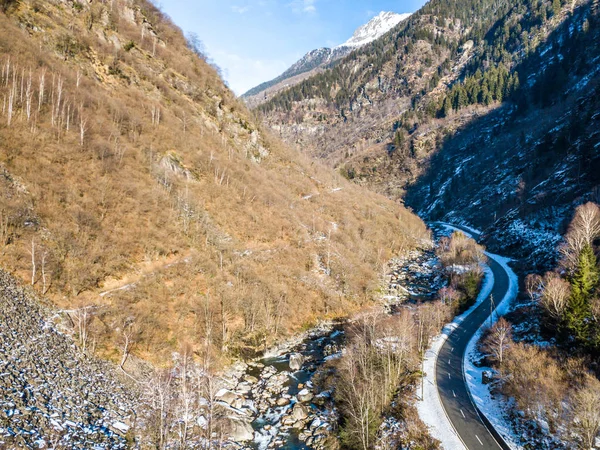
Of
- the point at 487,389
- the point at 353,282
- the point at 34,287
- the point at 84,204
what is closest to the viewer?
the point at 34,287

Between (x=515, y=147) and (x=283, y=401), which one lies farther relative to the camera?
(x=515, y=147)

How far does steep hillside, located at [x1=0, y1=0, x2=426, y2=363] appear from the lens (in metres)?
36.6

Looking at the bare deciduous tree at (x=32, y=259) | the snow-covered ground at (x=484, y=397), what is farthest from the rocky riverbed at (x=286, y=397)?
the bare deciduous tree at (x=32, y=259)

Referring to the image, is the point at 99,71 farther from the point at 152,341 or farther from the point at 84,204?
the point at 152,341

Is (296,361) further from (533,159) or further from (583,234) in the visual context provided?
(533,159)

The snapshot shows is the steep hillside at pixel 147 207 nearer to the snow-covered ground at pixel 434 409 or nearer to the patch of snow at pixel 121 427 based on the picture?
the patch of snow at pixel 121 427

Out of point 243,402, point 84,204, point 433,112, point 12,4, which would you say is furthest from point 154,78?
point 433,112

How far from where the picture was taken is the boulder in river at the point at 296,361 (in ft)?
130

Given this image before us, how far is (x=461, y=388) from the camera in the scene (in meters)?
35.3

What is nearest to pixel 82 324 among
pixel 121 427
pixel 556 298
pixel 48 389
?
pixel 48 389

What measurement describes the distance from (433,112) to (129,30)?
17143 centimetres

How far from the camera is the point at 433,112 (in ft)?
649

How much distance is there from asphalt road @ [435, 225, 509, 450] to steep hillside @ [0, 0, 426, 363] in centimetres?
1857

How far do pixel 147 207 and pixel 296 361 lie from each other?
31.5 metres
